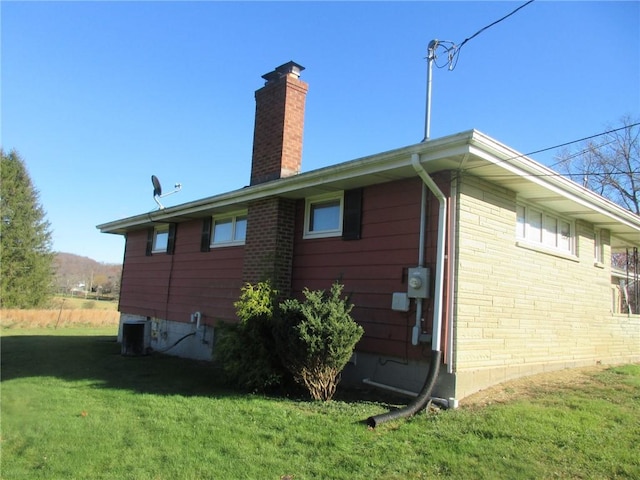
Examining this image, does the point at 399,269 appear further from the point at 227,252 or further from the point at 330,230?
the point at 227,252

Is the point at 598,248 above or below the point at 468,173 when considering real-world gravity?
below

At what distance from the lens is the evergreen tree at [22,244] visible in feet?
108

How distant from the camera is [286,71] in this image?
10008mm

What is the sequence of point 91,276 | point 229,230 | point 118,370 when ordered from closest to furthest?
point 118,370 → point 229,230 → point 91,276

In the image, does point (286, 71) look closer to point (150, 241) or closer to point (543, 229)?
point (543, 229)

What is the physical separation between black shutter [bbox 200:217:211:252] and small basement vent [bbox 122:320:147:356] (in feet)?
8.01

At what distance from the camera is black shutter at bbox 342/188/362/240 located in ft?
24.7

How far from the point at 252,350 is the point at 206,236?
5.07 meters

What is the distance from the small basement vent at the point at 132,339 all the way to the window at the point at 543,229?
877 centimetres

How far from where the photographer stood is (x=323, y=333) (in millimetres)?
5926

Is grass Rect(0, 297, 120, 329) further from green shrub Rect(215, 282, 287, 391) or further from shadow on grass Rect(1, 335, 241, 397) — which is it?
green shrub Rect(215, 282, 287, 391)

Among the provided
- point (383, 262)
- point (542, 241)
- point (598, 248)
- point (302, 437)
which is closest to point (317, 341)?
point (302, 437)

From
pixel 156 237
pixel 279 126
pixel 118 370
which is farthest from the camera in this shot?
pixel 156 237

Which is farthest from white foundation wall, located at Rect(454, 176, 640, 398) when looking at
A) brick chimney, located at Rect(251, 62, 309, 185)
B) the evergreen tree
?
the evergreen tree
